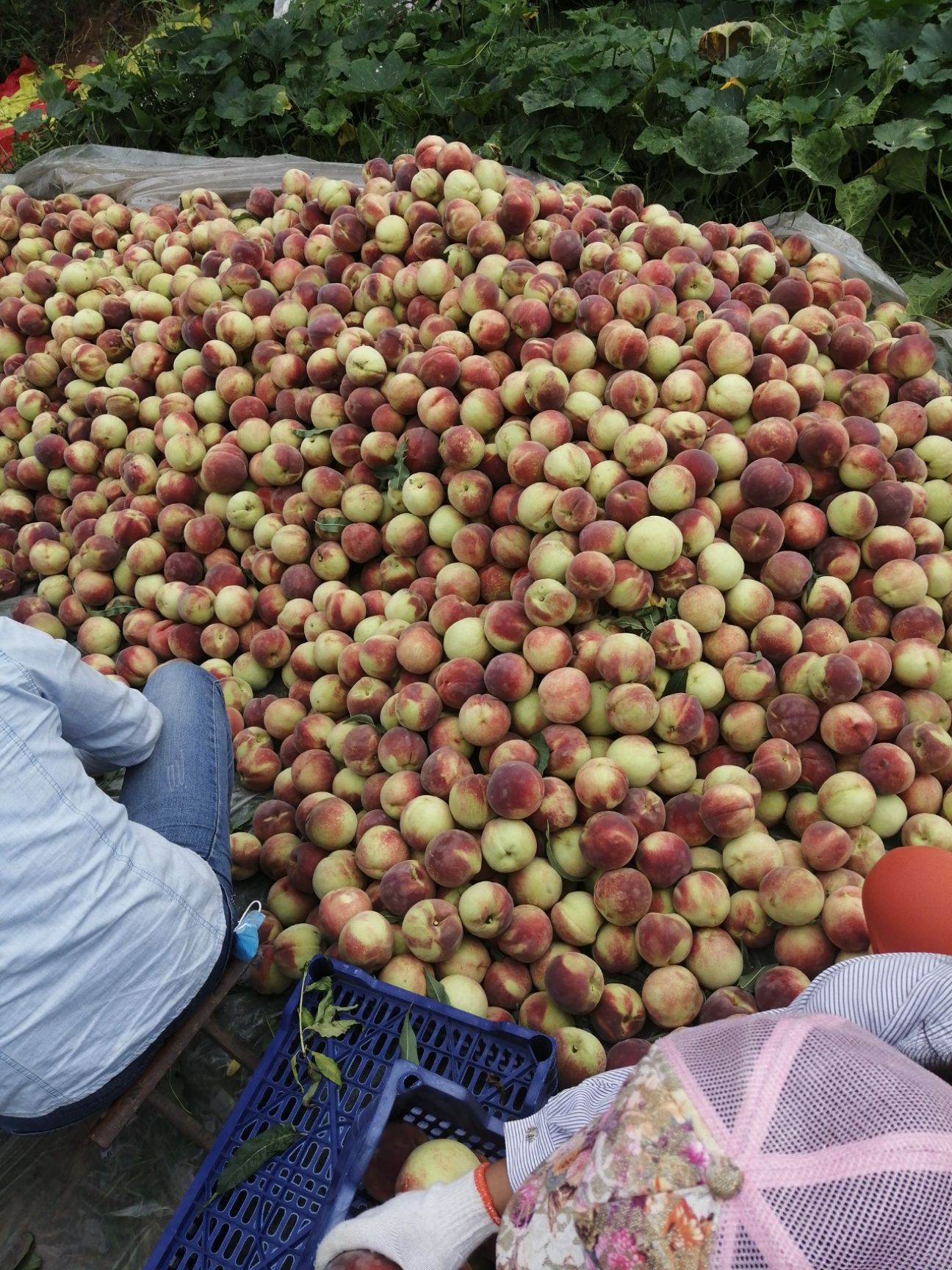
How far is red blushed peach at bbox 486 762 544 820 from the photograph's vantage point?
1881mm

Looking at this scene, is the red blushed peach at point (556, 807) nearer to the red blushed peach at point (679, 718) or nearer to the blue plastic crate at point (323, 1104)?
the red blushed peach at point (679, 718)

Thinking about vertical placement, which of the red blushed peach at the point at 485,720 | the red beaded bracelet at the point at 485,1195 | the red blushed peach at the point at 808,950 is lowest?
the red blushed peach at the point at 808,950

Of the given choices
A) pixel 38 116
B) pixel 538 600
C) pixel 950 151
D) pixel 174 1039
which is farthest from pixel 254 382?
pixel 38 116

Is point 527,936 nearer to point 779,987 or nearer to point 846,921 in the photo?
point 779,987

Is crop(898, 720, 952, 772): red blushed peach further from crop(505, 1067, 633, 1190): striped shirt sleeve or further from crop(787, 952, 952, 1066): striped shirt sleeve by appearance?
crop(505, 1067, 633, 1190): striped shirt sleeve

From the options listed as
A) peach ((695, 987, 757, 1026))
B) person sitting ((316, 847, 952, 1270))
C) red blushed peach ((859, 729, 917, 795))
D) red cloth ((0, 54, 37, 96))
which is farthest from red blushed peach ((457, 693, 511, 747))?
red cloth ((0, 54, 37, 96))

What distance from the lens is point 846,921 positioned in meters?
1.78

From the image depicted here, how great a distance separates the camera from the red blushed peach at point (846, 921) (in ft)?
5.83

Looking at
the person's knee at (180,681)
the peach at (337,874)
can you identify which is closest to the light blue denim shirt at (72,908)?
the peach at (337,874)

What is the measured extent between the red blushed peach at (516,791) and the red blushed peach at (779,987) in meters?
0.62

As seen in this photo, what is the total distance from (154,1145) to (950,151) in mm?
4495

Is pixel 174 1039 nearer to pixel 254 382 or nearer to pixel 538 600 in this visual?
pixel 538 600

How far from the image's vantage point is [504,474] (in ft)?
8.13

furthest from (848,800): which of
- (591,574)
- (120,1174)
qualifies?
(120,1174)
